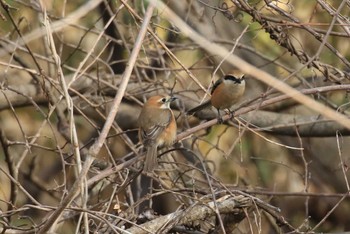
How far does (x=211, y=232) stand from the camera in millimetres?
4023

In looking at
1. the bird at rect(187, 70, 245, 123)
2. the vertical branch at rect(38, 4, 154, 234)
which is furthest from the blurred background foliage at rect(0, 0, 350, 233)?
the vertical branch at rect(38, 4, 154, 234)

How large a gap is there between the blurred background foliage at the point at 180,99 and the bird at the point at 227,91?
0.14m

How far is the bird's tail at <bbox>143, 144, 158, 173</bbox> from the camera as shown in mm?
4383

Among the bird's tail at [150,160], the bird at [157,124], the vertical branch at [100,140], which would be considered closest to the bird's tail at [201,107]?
the bird at [157,124]

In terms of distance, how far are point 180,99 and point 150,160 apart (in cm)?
165

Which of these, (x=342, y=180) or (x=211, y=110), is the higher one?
(x=211, y=110)

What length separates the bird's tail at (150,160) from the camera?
14.4ft

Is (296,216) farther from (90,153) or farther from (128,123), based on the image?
(90,153)

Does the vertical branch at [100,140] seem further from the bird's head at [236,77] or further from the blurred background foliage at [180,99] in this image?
the bird's head at [236,77]

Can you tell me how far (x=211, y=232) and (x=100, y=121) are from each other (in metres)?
2.62

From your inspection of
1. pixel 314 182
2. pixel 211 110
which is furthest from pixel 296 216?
pixel 211 110

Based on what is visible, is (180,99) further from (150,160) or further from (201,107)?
(150,160)

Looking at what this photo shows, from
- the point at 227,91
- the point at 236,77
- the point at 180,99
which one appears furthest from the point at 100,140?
the point at 180,99

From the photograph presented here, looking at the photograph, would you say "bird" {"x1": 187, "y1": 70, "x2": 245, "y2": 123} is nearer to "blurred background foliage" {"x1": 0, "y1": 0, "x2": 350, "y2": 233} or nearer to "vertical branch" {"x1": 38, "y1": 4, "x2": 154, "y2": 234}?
"blurred background foliage" {"x1": 0, "y1": 0, "x2": 350, "y2": 233}
